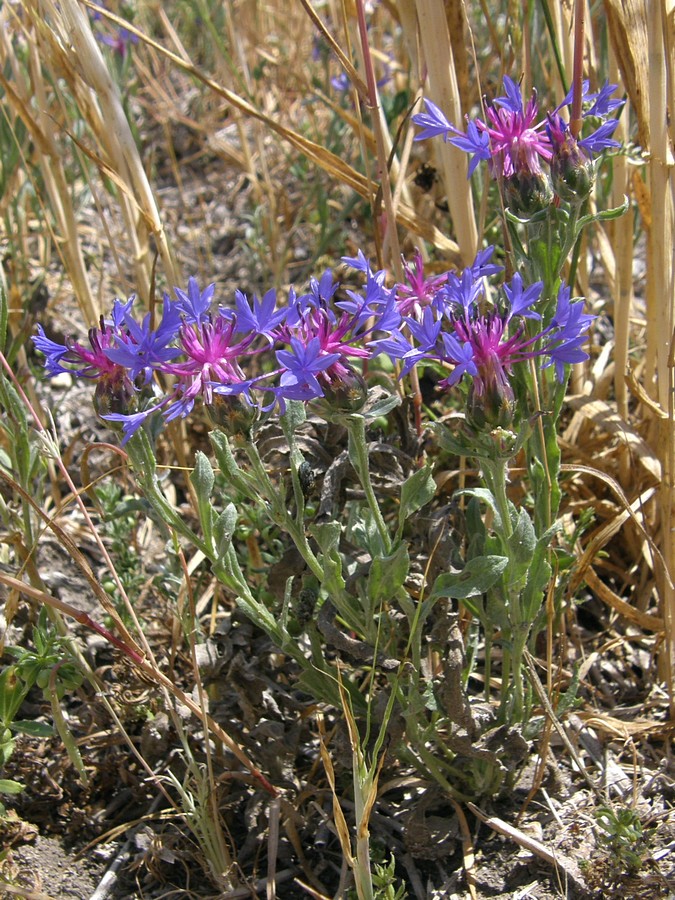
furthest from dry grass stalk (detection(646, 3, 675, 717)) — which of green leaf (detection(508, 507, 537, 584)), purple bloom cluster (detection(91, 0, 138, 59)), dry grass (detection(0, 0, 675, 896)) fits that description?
purple bloom cluster (detection(91, 0, 138, 59))

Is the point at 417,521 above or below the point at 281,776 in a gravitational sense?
above

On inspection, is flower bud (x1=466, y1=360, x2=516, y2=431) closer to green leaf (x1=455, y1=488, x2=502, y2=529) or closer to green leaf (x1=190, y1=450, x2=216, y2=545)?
green leaf (x1=455, y1=488, x2=502, y2=529)

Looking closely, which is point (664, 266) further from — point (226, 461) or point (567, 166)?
point (226, 461)

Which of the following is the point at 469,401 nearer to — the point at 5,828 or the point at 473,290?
the point at 473,290

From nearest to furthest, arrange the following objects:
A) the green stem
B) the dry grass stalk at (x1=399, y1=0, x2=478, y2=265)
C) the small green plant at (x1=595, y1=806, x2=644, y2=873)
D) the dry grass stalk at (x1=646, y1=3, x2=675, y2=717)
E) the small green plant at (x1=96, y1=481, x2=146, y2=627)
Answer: the green stem < the small green plant at (x1=595, y1=806, x2=644, y2=873) < the dry grass stalk at (x1=646, y1=3, x2=675, y2=717) < the dry grass stalk at (x1=399, y1=0, x2=478, y2=265) < the small green plant at (x1=96, y1=481, x2=146, y2=627)

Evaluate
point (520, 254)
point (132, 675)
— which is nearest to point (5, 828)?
point (132, 675)

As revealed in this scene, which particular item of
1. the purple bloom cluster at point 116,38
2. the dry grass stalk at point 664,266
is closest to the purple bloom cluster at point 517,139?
the dry grass stalk at point 664,266

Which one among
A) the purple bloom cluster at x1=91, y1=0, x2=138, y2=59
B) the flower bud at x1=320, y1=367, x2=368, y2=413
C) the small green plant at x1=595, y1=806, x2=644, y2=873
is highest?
the purple bloom cluster at x1=91, y1=0, x2=138, y2=59
